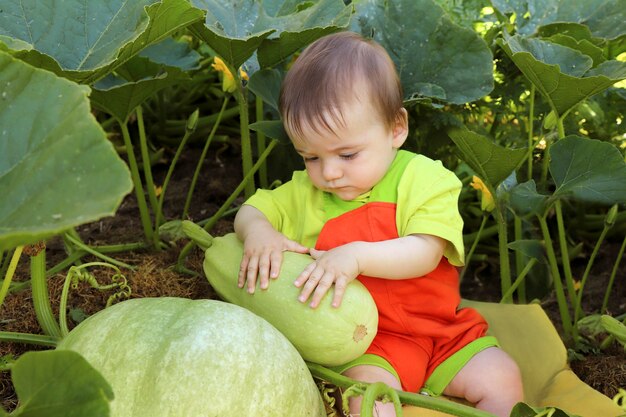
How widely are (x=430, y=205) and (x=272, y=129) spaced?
424 millimetres

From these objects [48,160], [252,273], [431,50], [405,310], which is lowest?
[405,310]

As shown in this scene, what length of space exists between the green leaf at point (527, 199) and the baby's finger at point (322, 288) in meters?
0.48

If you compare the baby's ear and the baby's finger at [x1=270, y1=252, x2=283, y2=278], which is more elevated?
the baby's ear

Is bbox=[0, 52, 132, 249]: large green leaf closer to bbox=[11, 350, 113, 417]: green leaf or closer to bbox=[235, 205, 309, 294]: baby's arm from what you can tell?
bbox=[11, 350, 113, 417]: green leaf

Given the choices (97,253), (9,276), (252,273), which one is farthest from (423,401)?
(97,253)

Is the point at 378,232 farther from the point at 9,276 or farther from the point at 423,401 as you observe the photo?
the point at 9,276

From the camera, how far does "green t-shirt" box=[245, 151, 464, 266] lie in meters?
1.55

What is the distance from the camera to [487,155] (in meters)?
1.63

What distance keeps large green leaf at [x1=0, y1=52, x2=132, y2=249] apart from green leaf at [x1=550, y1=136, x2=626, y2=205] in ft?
3.13

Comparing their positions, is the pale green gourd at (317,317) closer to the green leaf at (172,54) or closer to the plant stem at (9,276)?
the plant stem at (9,276)

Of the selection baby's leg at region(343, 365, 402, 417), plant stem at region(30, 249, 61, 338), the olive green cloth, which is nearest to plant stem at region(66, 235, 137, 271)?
plant stem at region(30, 249, 61, 338)

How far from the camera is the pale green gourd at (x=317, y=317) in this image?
1424 mm

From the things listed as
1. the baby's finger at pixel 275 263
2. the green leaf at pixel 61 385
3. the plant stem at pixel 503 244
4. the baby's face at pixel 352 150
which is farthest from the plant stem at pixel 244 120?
the green leaf at pixel 61 385

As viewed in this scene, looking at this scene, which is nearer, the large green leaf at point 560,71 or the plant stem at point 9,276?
the plant stem at point 9,276
